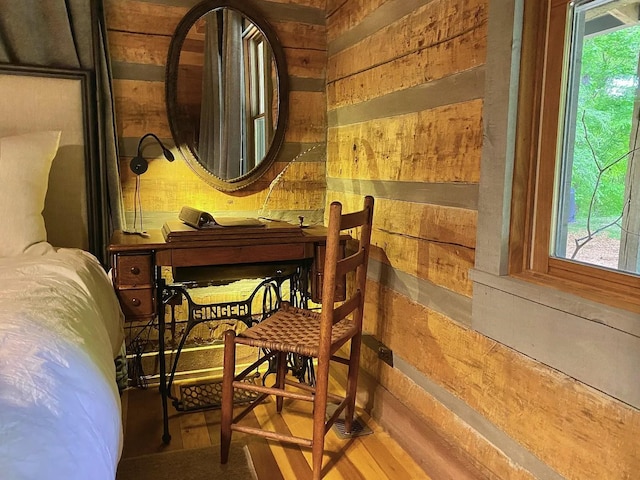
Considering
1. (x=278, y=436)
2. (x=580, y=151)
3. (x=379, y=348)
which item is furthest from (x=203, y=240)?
(x=580, y=151)

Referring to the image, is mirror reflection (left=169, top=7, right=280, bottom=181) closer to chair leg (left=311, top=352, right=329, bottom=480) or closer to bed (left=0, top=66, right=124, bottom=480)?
bed (left=0, top=66, right=124, bottom=480)

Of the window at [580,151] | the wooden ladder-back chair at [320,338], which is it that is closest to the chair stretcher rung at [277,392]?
the wooden ladder-back chair at [320,338]

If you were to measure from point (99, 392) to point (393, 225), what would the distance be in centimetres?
133

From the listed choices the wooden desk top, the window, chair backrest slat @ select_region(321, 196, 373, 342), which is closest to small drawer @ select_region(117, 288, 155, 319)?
the wooden desk top

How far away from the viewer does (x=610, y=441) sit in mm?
1191

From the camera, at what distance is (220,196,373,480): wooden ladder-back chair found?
5.49ft

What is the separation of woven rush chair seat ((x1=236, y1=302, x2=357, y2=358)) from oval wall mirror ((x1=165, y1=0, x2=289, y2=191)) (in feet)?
2.67

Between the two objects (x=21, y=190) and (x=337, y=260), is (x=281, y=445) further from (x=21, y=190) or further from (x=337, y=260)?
(x=21, y=190)

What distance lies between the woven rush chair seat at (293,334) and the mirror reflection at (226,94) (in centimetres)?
84

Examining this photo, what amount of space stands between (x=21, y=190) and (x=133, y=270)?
1.54ft

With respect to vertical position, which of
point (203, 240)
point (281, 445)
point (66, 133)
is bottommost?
point (281, 445)

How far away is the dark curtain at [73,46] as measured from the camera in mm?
2094

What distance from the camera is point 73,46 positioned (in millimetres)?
2186

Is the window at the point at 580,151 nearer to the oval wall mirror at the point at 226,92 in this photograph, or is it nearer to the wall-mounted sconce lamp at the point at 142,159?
the oval wall mirror at the point at 226,92
